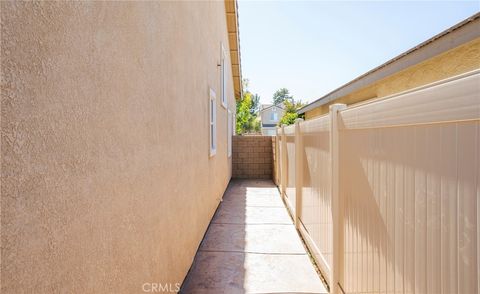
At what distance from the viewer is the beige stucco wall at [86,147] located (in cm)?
75

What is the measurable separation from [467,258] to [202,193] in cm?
336

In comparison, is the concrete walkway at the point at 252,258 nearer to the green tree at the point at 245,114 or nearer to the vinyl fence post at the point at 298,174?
the vinyl fence post at the point at 298,174

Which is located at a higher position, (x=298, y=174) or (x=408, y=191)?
(x=408, y=191)

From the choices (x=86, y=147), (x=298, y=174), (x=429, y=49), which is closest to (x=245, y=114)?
(x=298, y=174)

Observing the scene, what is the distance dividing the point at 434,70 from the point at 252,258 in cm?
328

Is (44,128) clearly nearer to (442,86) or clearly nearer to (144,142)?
(144,142)

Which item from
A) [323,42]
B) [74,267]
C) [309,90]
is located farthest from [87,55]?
[309,90]

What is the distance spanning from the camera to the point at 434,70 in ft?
10.3

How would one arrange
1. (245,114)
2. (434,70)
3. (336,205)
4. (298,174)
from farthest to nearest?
(245,114), (298,174), (434,70), (336,205)

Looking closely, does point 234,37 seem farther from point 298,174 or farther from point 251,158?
point 298,174

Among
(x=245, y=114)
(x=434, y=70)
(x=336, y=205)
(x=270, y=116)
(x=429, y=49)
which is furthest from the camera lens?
(x=270, y=116)

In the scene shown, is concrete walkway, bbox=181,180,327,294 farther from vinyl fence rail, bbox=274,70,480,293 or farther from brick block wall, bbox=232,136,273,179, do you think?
brick block wall, bbox=232,136,273,179

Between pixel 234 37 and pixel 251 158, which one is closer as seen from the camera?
pixel 234 37

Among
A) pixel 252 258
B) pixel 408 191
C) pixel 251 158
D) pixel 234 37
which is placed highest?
pixel 234 37
